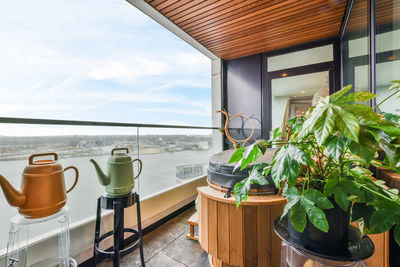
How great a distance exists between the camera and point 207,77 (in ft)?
13.0

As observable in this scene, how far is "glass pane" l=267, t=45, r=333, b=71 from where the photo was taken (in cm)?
294

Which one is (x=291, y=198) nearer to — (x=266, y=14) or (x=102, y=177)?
(x=102, y=177)

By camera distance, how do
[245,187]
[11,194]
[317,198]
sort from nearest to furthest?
[317,198] < [245,187] < [11,194]

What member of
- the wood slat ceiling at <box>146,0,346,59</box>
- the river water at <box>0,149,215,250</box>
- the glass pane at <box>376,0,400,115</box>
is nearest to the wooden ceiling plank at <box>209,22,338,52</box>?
the wood slat ceiling at <box>146,0,346,59</box>

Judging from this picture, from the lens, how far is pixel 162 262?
4.90 ft

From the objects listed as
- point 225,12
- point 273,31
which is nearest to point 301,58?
point 273,31

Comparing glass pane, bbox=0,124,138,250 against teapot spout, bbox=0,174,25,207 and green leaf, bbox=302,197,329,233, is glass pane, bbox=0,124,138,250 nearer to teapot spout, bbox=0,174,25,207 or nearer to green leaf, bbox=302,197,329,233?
teapot spout, bbox=0,174,25,207

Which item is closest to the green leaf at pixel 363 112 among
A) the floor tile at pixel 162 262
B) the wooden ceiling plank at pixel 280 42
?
the floor tile at pixel 162 262

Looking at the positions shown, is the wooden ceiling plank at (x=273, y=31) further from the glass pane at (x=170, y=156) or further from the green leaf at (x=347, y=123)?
the green leaf at (x=347, y=123)

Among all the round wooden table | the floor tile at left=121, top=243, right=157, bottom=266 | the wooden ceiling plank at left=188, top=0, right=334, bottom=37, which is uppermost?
the wooden ceiling plank at left=188, top=0, right=334, bottom=37

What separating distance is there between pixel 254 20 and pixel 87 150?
2745 mm

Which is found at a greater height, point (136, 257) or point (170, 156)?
point (170, 156)

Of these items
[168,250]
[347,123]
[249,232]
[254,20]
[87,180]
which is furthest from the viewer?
[254,20]

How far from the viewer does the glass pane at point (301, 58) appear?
2.94 m
